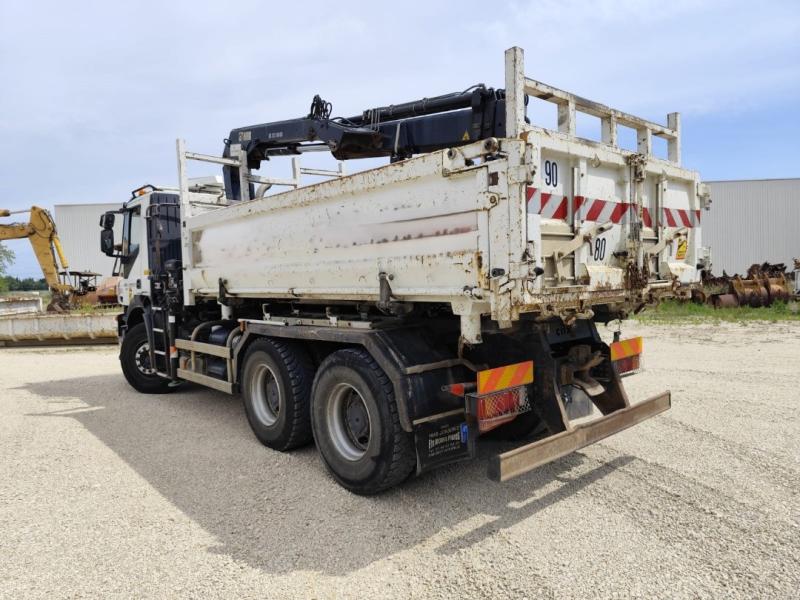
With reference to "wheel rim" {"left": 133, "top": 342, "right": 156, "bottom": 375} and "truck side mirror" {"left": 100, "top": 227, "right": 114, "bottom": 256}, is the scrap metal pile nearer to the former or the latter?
"wheel rim" {"left": 133, "top": 342, "right": 156, "bottom": 375}

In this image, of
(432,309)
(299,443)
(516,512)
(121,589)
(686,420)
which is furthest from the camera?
(686,420)

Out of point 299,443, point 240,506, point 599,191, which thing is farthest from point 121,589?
point 599,191

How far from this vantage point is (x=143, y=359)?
777 centimetres

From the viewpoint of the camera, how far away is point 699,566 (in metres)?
2.96

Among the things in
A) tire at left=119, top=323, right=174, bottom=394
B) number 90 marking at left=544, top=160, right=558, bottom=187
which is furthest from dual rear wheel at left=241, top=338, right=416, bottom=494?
tire at left=119, top=323, right=174, bottom=394

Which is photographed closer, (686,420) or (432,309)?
(432,309)

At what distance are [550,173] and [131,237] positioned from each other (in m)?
6.11

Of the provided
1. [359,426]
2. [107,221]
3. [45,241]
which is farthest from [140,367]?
[45,241]

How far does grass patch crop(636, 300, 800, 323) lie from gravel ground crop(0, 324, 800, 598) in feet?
31.4

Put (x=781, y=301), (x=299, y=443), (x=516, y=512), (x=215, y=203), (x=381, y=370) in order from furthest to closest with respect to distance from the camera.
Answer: (x=781, y=301)
(x=215, y=203)
(x=299, y=443)
(x=381, y=370)
(x=516, y=512)

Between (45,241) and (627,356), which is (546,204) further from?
(45,241)

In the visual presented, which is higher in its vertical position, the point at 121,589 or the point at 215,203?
the point at 215,203

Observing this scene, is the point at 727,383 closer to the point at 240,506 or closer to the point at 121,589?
the point at 240,506

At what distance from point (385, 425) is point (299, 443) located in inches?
57.4
